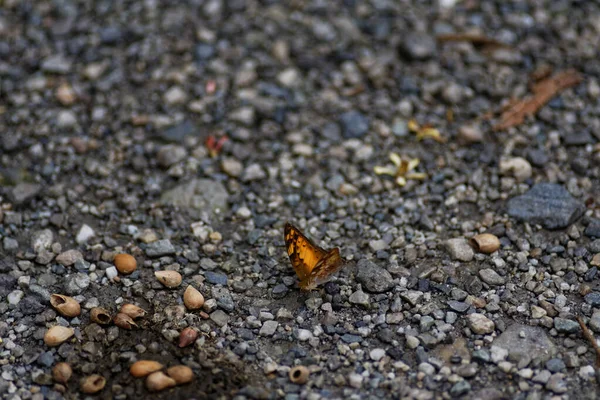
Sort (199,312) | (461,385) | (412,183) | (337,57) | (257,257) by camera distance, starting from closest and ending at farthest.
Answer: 1. (461,385)
2. (199,312)
3. (257,257)
4. (412,183)
5. (337,57)

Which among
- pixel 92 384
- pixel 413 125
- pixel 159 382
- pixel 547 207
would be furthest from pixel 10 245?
pixel 547 207

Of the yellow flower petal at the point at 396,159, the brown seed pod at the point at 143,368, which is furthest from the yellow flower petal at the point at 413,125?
the brown seed pod at the point at 143,368

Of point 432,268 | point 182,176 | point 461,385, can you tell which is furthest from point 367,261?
point 182,176

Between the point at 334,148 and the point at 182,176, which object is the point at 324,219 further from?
the point at 182,176

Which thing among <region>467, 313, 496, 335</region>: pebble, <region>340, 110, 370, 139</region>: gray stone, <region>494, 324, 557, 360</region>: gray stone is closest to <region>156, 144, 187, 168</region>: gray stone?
<region>340, 110, 370, 139</region>: gray stone

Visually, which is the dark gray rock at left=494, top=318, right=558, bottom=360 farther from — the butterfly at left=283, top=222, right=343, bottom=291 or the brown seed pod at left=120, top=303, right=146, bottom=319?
the brown seed pod at left=120, top=303, right=146, bottom=319

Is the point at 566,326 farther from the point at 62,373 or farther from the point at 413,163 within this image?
the point at 62,373

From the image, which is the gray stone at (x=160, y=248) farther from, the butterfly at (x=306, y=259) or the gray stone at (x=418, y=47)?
the gray stone at (x=418, y=47)
